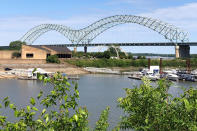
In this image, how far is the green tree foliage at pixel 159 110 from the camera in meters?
8.86

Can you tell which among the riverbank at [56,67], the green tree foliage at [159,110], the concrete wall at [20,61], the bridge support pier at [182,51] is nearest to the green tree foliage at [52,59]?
the concrete wall at [20,61]

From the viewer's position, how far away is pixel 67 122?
7246 mm

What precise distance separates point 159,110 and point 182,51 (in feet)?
384

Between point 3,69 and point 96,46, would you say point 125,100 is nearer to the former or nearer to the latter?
point 3,69

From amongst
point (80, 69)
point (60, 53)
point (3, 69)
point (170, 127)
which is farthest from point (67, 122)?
point (60, 53)

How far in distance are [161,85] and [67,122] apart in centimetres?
437

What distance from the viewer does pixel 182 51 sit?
12300 centimetres

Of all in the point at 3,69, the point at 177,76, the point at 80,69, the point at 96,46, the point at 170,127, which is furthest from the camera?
the point at 96,46

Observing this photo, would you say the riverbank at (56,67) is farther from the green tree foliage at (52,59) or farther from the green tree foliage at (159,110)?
the green tree foliage at (159,110)

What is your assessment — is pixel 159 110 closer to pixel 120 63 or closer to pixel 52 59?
pixel 52 59

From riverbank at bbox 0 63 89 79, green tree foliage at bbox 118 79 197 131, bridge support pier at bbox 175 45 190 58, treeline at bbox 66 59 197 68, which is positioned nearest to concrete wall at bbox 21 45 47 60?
treeline at bbox 66 59 197 68

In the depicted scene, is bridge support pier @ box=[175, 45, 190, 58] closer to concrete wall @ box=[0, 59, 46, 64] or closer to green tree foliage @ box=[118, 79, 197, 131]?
concrete wall @ box=[0, 59, 46, 64]

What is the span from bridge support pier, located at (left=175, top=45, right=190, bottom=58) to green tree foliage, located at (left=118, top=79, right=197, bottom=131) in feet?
372

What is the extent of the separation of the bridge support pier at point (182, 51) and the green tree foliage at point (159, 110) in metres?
113
